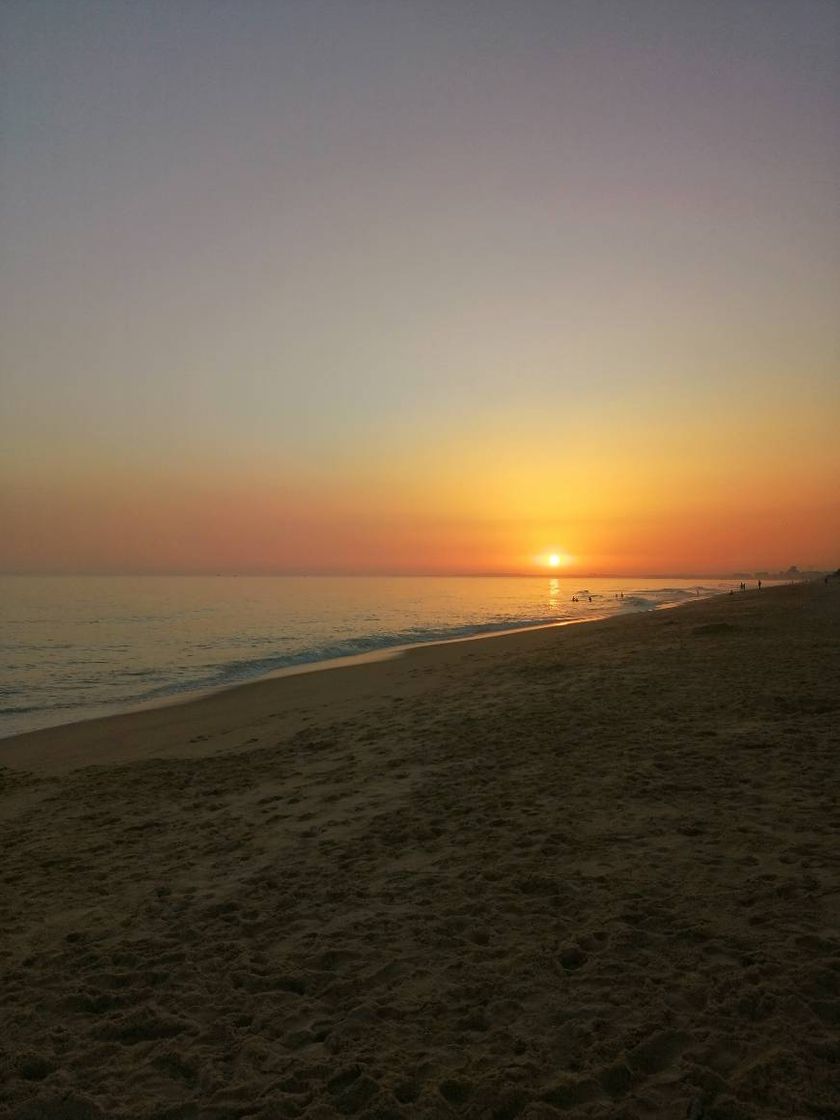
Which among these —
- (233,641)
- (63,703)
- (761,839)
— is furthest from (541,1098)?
(233,641)

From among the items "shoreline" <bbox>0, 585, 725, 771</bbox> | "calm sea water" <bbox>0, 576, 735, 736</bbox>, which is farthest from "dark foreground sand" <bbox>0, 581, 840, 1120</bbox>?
"calm sea water" <bbox>0, 576, 735, 736</bbox>

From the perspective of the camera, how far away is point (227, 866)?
670cm

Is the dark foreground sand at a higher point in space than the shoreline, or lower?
higher

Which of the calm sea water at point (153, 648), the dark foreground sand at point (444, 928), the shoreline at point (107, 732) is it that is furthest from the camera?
the calm sea water at point (153, 648)

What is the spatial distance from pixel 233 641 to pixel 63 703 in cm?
1868

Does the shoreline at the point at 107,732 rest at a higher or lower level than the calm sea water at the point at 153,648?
lower

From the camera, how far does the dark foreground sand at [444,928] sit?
358 cm

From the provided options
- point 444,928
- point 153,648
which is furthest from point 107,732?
point 153,648

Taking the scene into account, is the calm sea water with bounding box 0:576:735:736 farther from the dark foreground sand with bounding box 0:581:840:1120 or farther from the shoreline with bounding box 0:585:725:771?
the dark foreground sand with bounding box 0:581:840:1120

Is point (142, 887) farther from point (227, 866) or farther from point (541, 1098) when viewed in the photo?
point (541, 1098)

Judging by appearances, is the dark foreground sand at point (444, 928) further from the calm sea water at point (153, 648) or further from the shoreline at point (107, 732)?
the calm sea water at point (153, 648)

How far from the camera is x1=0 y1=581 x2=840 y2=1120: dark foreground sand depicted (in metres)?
3.58

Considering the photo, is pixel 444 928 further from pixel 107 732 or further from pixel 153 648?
pixel 153 648

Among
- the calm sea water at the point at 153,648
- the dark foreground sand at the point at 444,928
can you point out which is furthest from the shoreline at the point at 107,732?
the dark foreground sand at the point at 444,928
